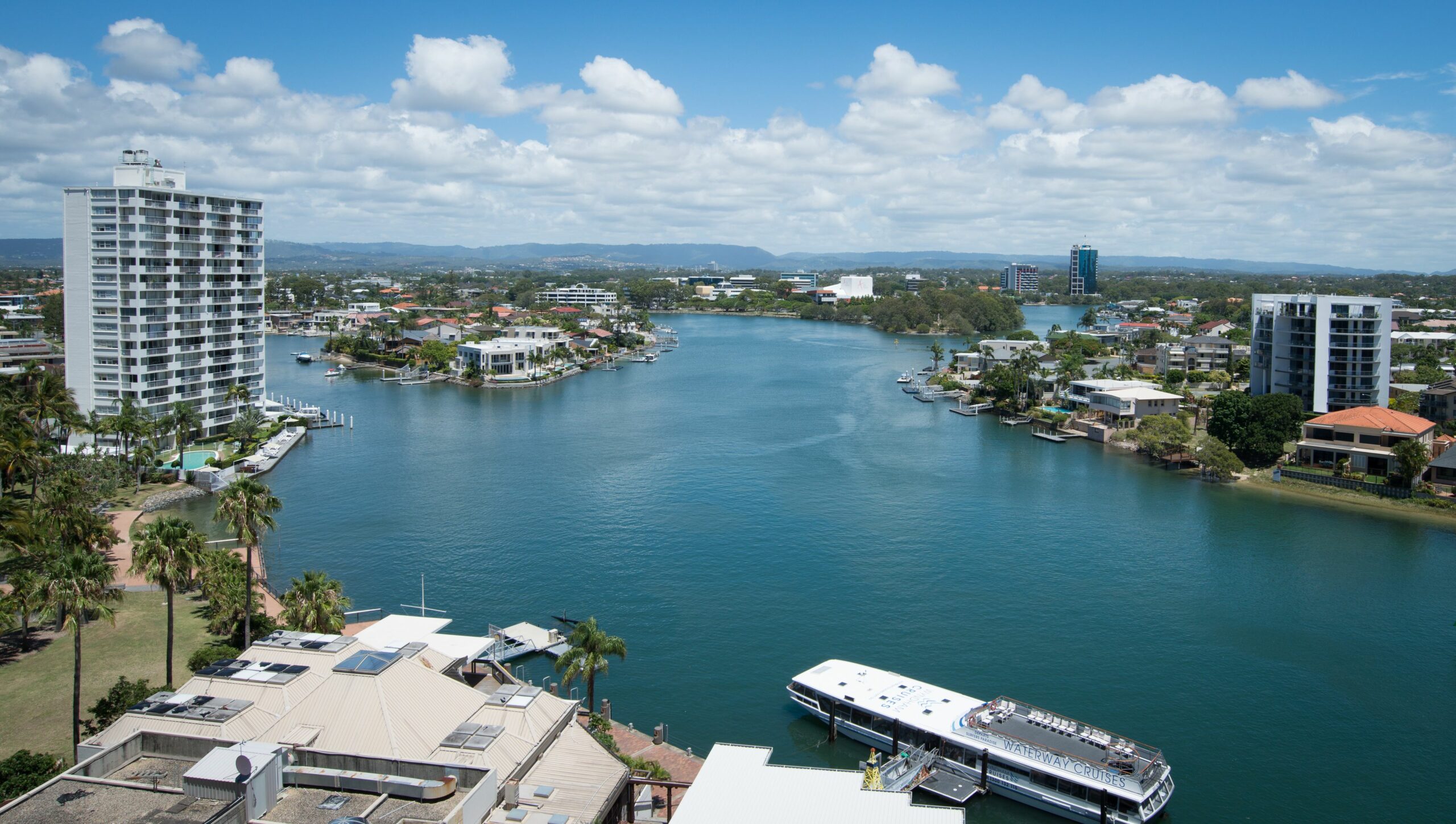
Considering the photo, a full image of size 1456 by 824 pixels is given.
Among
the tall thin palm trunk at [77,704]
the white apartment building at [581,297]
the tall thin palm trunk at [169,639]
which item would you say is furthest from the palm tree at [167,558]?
the white apartment building at [581,297]

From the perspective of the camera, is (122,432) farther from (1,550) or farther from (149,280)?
(1,550)

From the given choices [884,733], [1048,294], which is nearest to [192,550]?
[884,733]

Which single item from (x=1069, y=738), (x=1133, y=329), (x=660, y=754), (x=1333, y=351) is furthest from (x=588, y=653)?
(x=1133, y=329)

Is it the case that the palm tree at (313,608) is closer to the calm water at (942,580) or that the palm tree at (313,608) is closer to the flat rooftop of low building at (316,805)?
the calm water at (942,580)

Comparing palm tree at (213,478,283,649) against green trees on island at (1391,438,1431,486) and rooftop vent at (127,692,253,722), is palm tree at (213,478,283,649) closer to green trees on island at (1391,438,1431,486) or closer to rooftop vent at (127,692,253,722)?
rooftop vent at (127,692,253,722)

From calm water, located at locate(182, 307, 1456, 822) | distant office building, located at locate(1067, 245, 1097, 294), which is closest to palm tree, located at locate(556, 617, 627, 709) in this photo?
calm water, located at locate(182, 307, 1456, 822)

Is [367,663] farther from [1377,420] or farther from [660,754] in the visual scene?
[1377,420]
